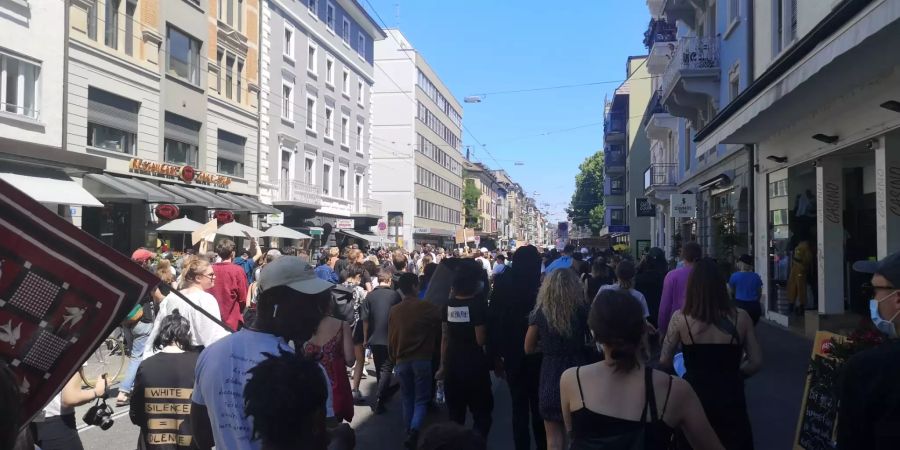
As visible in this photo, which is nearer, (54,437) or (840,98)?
(54,437)

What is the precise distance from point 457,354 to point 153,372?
Answer: 2612 millimetres

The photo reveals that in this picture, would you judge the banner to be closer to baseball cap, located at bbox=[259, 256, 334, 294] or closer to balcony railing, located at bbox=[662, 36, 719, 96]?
baseball cap, located at bbox=[259, 256, 334, 294]

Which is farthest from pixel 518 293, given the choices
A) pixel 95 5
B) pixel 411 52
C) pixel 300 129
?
pixel 411 52

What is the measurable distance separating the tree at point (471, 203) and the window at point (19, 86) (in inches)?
2969

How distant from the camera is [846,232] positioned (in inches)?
528

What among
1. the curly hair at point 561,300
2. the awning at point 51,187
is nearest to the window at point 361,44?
the awning at point 51,187

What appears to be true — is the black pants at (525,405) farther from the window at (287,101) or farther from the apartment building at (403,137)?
the apartment building at (403,137)

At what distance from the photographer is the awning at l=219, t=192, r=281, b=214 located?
27.2 meters

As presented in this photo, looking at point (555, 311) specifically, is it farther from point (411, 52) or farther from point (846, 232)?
point (411, 52)

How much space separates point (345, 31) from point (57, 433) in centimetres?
3992

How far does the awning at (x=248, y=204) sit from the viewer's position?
27250 millimetres

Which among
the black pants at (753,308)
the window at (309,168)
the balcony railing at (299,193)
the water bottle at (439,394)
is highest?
the window at (309,168)

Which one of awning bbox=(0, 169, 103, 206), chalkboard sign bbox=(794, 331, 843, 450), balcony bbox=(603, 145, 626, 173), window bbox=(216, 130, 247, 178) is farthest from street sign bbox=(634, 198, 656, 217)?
balcony bbox=(603, 145, 626, 173)

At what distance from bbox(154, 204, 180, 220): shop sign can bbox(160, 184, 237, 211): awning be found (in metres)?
A: 0.53
